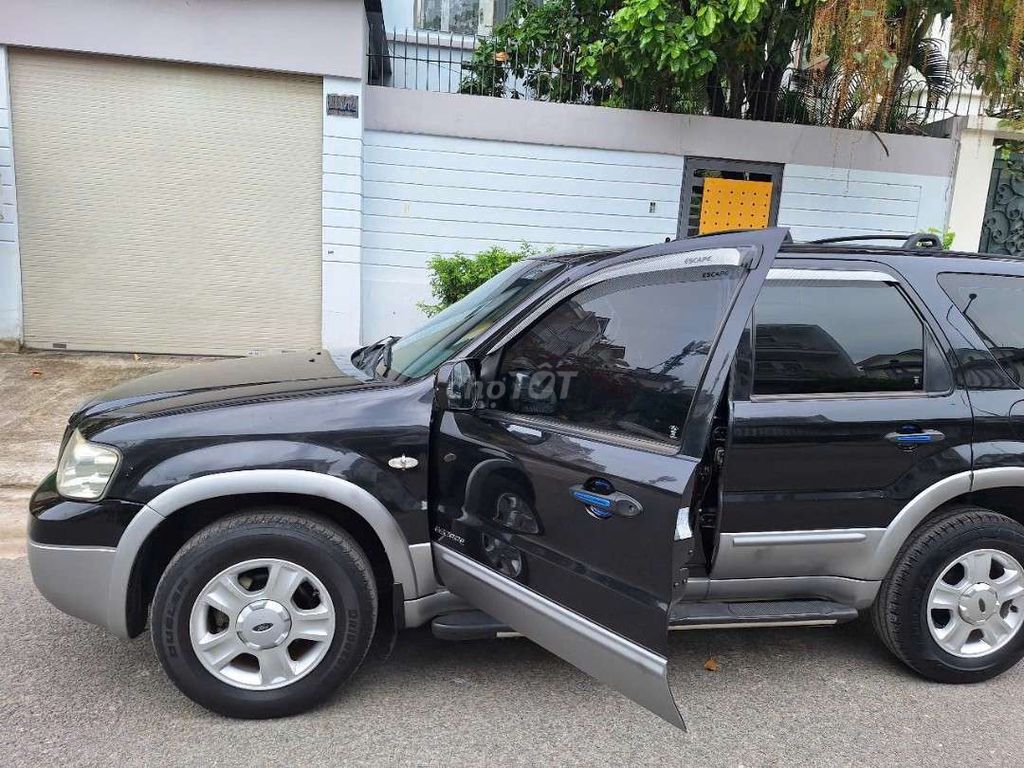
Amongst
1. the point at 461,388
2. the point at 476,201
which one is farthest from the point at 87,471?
the point at 476,201

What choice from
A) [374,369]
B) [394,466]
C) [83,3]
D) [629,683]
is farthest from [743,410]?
[83,3]

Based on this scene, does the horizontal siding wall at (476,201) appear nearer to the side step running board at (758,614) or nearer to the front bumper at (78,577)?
the front bumper at (78,577)

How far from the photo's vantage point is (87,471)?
265 centimetres

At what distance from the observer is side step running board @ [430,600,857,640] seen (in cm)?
275

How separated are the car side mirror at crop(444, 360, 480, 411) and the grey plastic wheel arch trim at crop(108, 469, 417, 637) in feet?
1.49

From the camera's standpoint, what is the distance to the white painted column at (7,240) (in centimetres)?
797

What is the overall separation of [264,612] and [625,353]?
1577mm

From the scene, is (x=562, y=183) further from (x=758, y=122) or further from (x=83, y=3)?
(x=83, y=3)

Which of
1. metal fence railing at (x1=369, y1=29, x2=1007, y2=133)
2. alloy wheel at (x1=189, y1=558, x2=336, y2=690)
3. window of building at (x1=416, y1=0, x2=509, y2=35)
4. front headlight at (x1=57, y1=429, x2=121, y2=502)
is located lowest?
alloy wheel at (x1=189, y1=558, x2=336, y2=690)

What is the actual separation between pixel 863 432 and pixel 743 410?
1.63 ft

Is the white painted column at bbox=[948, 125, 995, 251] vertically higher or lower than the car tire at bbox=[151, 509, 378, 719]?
higher

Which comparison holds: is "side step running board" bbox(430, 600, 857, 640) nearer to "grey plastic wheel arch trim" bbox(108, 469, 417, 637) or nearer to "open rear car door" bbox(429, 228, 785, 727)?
"open rear car door" bbox(429, 228, 785, 727)

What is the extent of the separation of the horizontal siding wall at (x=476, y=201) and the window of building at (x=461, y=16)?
3.63 metres

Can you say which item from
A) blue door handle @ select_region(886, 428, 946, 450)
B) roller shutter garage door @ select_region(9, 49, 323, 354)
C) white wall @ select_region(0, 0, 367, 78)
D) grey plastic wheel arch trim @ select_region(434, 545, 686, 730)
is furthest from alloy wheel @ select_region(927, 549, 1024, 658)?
white wall @ select_region(0, 0, 367, 78)
